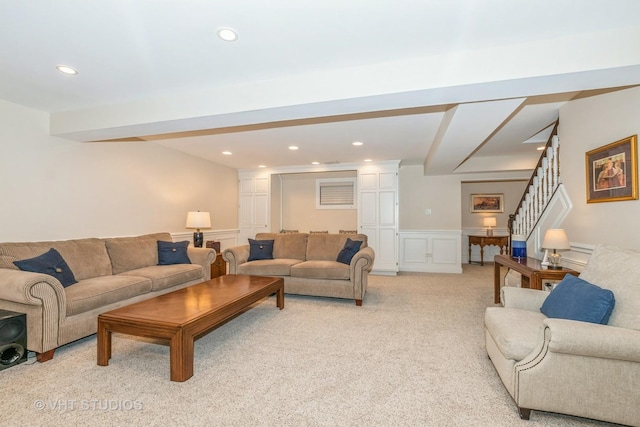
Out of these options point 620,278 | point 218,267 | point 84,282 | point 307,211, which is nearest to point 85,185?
point 84,282

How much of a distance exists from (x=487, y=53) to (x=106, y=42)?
8.42ft

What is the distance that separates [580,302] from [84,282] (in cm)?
414

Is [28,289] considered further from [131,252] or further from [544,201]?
A: [544,201]

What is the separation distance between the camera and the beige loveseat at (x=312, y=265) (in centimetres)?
399

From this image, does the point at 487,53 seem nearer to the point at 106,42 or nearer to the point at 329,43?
the point at 329,43

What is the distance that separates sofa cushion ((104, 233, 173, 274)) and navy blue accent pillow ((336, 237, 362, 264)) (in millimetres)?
2557

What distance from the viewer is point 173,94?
9.52ft

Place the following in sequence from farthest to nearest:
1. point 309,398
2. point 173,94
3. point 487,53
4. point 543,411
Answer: point 173,94 → point 487,53 → point 309,398 → point 543,411

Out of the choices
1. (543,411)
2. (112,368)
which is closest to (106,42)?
(112,368)

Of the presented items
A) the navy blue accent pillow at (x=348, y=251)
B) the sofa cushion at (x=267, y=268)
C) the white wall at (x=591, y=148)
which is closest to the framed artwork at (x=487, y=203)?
the white wall at (x=591, y=148)

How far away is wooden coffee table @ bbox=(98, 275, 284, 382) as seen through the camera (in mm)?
2131

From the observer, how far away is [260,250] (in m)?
4.78

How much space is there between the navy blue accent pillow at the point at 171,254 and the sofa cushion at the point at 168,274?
12cm

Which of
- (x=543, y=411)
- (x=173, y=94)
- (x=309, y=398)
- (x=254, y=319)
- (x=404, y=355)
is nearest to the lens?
(x=543, y=411)
